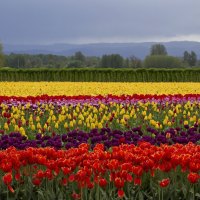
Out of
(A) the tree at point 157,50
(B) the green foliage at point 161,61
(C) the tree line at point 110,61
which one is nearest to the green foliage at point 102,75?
(C) the tree line at point 110,61

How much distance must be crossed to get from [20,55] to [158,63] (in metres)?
32.9

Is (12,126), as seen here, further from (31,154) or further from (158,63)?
(158,63)

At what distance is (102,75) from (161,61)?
287 ft

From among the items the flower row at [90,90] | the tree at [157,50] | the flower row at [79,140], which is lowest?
the flower row at [90,90]

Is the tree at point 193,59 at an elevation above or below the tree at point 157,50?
below

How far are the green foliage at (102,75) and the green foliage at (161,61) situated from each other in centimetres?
7917

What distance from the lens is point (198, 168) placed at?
5555 millimetres

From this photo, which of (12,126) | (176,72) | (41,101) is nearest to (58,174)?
(12,126)

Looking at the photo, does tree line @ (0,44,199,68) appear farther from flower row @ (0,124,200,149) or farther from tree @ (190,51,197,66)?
flower row @ (0,124,200,149)

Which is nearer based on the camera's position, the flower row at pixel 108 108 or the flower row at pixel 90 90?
the flower row at pixel 108 108

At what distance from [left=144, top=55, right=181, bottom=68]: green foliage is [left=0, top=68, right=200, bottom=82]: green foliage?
260 ft

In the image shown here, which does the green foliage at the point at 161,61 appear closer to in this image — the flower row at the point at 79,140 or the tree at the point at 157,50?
the tree at the point at 157,50

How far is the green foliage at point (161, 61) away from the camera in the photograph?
12317 cm

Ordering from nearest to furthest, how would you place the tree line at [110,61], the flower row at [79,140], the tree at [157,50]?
1. the flower row at [79,140]
2. the tree line at [110,61]
3. the tree at [157,50]
